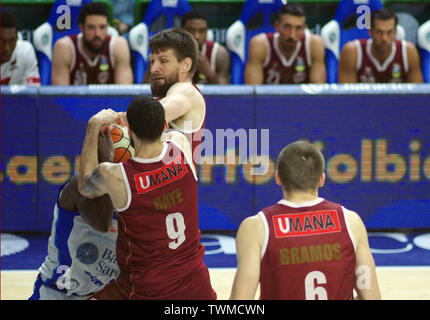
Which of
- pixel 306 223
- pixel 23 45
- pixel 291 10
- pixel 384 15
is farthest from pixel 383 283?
pixel 23 45

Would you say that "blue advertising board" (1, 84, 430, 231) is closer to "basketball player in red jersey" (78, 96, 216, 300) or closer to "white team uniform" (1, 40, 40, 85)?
"white team uniform" (1, 40, 40, 85)

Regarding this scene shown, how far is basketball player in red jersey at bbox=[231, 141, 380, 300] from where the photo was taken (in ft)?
8.80

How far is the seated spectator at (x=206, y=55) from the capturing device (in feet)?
23.9

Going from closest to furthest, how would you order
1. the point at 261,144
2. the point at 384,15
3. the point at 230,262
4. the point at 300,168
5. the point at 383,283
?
the point at 300,168
the point at 383,283
the point at 230,262
the point at 261,144
the point at 384,15

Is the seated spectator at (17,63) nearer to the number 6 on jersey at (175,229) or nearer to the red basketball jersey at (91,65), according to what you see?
the red basketball jersey at (91,65)

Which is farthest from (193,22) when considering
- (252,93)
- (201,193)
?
(201,193)

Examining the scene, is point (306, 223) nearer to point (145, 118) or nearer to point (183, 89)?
point (145, 118)

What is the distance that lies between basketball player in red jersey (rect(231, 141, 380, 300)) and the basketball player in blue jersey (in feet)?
3.11

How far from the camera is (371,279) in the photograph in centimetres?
271

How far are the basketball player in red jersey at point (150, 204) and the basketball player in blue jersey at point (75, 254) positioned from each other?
19cm

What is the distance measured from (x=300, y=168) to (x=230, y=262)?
2.97m

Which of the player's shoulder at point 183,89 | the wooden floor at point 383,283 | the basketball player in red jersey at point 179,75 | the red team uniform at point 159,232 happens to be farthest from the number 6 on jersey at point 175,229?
the wooden floor at point 383,283

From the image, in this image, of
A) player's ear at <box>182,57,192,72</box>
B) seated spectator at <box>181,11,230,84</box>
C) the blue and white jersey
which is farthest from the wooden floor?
seated spectator at <box>181,11,230,84</box>

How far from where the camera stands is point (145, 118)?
10.4ft
